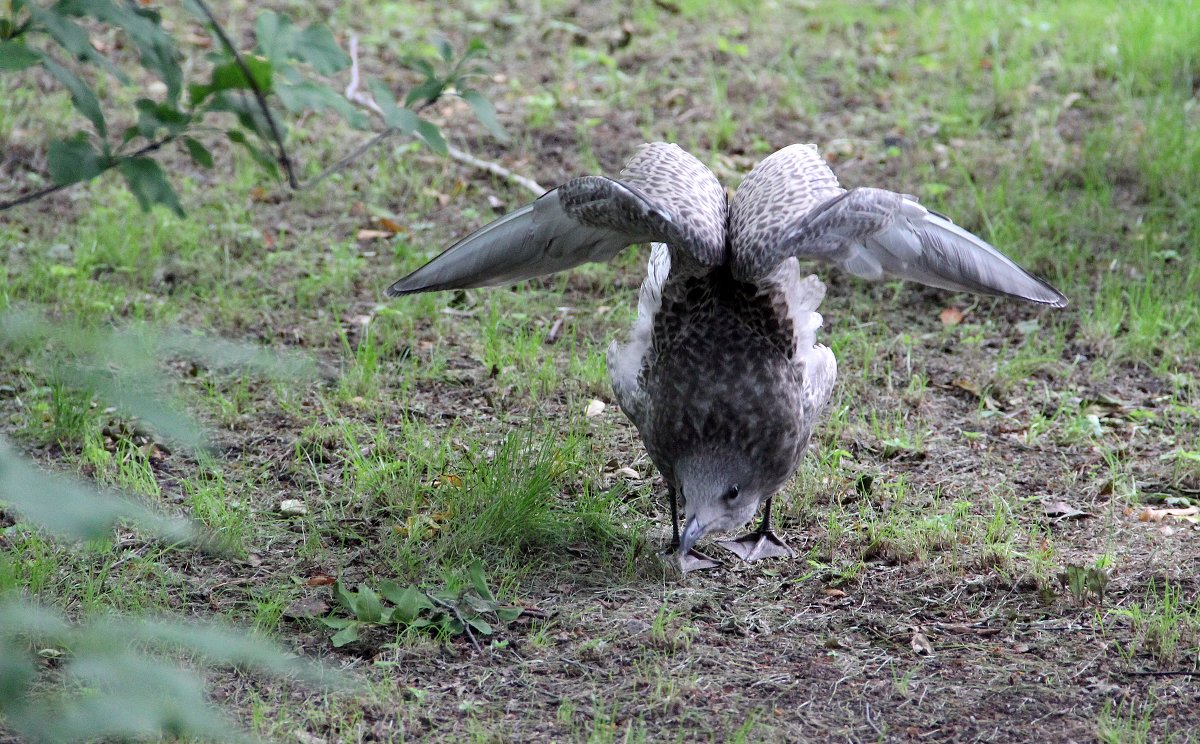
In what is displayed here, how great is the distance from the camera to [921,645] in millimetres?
3348

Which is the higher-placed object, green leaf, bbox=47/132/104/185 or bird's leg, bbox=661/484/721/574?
green leaf, bbox=47/132/104/185

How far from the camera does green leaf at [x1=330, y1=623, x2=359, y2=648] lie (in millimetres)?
3264

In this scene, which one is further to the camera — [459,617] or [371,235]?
[371,235]

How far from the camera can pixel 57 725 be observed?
1.38 m

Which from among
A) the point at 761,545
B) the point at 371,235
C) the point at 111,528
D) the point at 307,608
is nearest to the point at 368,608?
the point at 307,608

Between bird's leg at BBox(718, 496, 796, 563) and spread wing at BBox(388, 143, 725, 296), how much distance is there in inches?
37.6

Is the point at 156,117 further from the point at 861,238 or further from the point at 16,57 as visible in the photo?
the point at 861,238

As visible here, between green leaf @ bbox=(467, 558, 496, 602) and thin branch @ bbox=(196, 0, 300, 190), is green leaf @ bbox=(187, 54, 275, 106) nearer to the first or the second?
thin branch @ bbox=(196, 0, 300, 190)

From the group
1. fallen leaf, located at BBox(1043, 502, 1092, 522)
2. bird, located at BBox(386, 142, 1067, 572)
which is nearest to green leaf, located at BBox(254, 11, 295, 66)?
bird, located at BBox(386, 142, 1067, 572)

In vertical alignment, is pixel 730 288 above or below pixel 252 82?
below

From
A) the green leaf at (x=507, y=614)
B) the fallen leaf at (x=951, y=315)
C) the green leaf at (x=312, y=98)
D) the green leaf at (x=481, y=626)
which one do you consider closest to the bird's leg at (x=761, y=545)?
the green leaf at (x=507, y=614)

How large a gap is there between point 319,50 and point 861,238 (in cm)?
174

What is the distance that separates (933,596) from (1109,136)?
11.8ft

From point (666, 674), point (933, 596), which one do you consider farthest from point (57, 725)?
point (933, 596)
